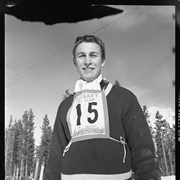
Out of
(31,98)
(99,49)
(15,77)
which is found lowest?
(31,98)

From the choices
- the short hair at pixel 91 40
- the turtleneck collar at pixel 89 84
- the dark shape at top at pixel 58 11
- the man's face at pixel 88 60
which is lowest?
the turtleneck collar at pixel 89 84

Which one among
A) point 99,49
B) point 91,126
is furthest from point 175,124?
point 99,49

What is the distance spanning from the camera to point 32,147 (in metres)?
2.43

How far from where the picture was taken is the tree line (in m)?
2.40

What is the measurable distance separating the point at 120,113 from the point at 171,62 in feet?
1.81

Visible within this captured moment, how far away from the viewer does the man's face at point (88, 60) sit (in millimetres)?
2385

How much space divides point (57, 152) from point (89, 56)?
0.73m

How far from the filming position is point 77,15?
2434 mm

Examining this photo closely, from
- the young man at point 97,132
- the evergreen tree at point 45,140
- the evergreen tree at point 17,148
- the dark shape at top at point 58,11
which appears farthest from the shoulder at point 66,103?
the dark shape at top at point 58,11

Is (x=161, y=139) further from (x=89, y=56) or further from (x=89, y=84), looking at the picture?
(x=89, y=56)

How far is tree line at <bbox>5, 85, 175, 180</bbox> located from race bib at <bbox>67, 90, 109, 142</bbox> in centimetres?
14

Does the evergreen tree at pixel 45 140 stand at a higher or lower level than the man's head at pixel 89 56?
lower

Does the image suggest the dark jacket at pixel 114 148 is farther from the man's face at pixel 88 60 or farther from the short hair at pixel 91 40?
the short hair at pixel 91 40

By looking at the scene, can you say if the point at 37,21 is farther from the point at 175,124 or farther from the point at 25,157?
the point at 175,124
